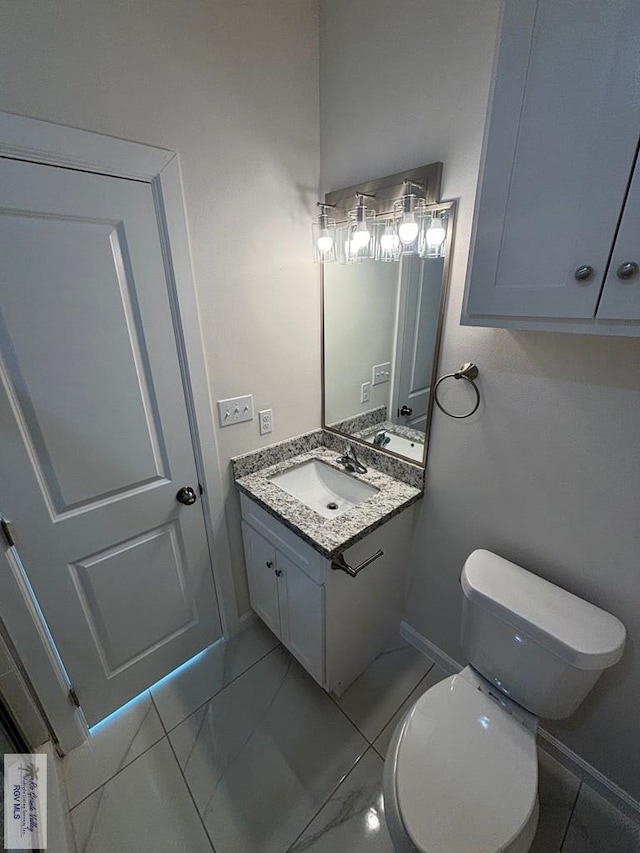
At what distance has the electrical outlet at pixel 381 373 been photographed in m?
1.49

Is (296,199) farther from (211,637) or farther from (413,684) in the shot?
(413,684)

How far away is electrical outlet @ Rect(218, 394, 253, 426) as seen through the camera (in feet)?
4.58

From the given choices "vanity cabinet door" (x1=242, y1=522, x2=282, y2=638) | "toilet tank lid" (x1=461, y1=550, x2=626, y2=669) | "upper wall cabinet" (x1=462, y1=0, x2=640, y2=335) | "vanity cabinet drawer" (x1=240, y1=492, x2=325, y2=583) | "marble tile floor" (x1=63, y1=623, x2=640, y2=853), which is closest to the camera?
"upper wall cabinet" (x1=462, y1=0, x2=640, y2=335)

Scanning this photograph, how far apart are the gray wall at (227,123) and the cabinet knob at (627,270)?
111 cm

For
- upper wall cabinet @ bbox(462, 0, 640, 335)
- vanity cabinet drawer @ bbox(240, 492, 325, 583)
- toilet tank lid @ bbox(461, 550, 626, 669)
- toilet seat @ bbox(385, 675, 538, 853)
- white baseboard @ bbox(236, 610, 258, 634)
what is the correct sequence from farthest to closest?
white baseboard @ bbox(236, 610, 258, 634) < vanity cabinet drawer @ bbox(240, 492, 325, 583) < toilet tank lid @ bbox(461, 550, 626, 669) < toilet seat @ bbox(385, 675, 538, 853) < upper wall cabinet @ bbox(462, 0, 640, 335)

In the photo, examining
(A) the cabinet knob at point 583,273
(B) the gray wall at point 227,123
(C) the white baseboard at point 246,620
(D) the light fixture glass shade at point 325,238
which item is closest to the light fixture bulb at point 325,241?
(D) the light fixture glass shade at point 325,238

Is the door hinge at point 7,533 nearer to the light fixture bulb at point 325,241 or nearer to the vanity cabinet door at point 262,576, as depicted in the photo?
the vanity cabinet door at point 262,576

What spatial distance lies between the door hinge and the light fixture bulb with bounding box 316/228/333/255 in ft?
4.72

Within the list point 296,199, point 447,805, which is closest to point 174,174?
point 296,199

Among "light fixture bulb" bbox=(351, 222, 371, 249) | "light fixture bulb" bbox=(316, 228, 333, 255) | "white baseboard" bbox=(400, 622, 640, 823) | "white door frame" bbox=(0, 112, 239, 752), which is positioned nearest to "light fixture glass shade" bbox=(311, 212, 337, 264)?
"light fixture bulb" bbox=(316, 228, 333, 255)

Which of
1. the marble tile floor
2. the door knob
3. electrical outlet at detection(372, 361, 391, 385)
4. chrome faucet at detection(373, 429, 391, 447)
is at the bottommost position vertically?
the marble tile floor

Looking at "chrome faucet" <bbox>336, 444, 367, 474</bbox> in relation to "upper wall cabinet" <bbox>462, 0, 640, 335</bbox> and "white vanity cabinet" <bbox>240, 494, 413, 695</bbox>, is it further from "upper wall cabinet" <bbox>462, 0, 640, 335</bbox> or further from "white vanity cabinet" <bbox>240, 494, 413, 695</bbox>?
"upper wall cabinet" <bbox>462, 0, 640, 335</bbox>

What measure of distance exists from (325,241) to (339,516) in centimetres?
108

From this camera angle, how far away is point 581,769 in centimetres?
122
